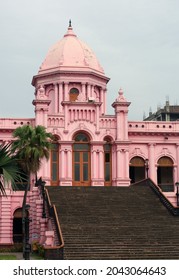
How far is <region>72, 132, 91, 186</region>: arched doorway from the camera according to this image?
52812 millimetres

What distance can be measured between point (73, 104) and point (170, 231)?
21.5 meters

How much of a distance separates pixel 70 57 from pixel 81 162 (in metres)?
13.6

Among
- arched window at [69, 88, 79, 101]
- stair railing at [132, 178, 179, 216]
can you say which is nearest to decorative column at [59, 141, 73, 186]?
stair railing at [132, 178, 179, 216]

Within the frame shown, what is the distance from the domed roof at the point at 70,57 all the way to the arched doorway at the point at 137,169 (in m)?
11.6

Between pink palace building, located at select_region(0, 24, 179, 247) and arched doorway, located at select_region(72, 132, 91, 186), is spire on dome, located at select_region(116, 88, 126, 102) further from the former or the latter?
arched doorway, located at select_region(72, 132, 91, 186)

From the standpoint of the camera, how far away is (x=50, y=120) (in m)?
53.0

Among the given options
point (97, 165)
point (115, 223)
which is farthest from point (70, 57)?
point (115, 223)

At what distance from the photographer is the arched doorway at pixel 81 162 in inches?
2079

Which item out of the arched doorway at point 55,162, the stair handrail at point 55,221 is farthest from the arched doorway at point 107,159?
the stair handrail at point 55,221

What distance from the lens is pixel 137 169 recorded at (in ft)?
184

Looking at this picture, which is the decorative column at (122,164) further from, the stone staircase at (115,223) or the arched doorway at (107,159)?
the stone staircase at (115,223)

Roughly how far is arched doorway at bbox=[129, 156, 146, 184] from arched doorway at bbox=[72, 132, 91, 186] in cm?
476

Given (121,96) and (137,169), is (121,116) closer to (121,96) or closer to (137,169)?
(121,96)
